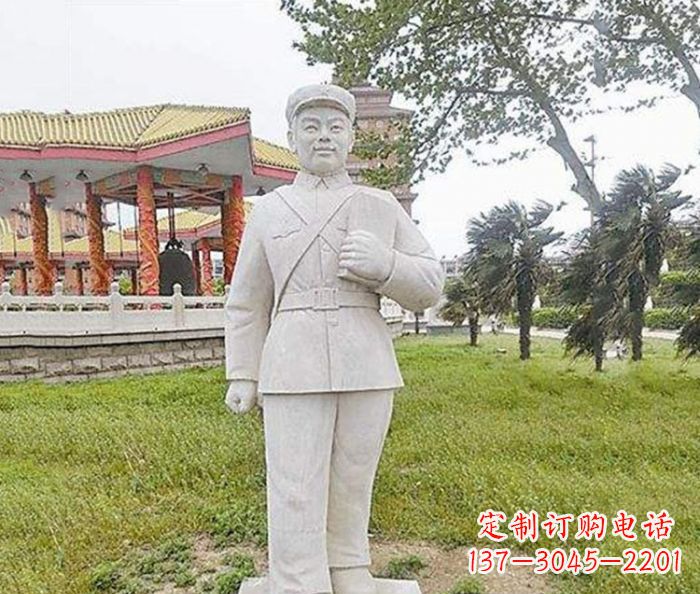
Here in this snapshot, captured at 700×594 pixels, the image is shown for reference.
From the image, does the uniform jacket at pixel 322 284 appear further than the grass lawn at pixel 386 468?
No

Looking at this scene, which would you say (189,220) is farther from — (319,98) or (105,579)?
(319,98)

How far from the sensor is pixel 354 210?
2.03 m

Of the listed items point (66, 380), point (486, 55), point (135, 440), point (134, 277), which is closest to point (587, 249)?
point (486, 55)

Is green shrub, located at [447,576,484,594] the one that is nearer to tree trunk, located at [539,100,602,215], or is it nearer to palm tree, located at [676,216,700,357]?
palm tree, located at [676,216,700,357]

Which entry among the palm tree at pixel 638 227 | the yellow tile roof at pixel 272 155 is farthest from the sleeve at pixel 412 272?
the yellow tile roof at pixel 272 155

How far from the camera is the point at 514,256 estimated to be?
11.3 m

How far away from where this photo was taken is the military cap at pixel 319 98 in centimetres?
202

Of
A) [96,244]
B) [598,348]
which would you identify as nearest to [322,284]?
[598,348]

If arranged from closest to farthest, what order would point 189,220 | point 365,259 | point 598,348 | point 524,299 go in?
point 365,259, point 598,348, point 524,299, point 189,220

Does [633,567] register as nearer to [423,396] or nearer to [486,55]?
[423,396]

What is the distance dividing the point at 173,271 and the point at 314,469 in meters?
10.3

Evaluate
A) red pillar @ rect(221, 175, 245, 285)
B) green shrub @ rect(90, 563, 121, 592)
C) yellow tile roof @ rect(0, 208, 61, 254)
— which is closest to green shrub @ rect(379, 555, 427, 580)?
green shrub @ rect(90, 563, 121, 592)

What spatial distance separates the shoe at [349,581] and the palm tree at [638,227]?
7842mm

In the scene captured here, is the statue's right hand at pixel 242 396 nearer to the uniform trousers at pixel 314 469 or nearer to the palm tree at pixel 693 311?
the uniform trousers at pixel 314 469
